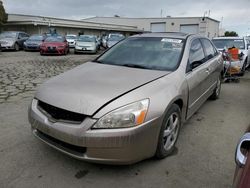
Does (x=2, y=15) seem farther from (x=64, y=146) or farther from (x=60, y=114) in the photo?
(x=64, y=146)

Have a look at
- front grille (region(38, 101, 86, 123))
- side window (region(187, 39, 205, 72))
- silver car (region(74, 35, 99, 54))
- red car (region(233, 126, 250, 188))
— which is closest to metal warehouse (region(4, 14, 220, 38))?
silver car (region(74, 35, 99, 54))

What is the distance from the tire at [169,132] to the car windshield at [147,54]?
2.15 ft

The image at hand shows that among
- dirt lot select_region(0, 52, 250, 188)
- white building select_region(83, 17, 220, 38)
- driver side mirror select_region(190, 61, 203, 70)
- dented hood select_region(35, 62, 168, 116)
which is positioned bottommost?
dirt lot select_region(0, 52, 250, 188)

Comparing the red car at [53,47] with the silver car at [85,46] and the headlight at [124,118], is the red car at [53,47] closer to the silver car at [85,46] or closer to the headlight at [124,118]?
the silver car at [85,46]

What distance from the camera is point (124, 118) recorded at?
94.0 inches

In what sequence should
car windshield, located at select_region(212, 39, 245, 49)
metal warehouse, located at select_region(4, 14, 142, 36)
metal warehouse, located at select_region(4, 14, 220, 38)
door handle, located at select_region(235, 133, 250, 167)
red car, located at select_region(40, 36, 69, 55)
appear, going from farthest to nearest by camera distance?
1. metal warehouse, located at select_region(4, 14, 220, 38)
2. metal warehouse, located at select_region(4, 14, 142, 36)
3. red car, located at select_region(40, 36, 69, 55)
4. car windshield, located at select_region(212, 39, 245, 49)
5. door handle, located at select_region(235, 133, 250, 167)

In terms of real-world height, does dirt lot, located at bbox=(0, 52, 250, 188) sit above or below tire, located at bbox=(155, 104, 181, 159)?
below

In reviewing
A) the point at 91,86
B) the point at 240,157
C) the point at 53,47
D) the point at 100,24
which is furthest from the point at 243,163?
the point at 100,24

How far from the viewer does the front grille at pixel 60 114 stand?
2461 mm

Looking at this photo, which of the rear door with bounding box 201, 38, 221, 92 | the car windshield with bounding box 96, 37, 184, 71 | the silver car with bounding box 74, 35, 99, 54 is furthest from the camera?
the silver car with bounding box 74, 35, 99, 54

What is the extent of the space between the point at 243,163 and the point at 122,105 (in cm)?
134

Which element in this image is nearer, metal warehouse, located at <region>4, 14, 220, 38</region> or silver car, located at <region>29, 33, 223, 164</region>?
silver car, located at <region>29, 33, 223, 164</region>

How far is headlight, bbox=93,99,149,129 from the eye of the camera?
2.36m

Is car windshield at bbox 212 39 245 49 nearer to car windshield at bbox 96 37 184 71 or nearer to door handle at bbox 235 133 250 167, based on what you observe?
car windshield at bbox 96 37 184 71
